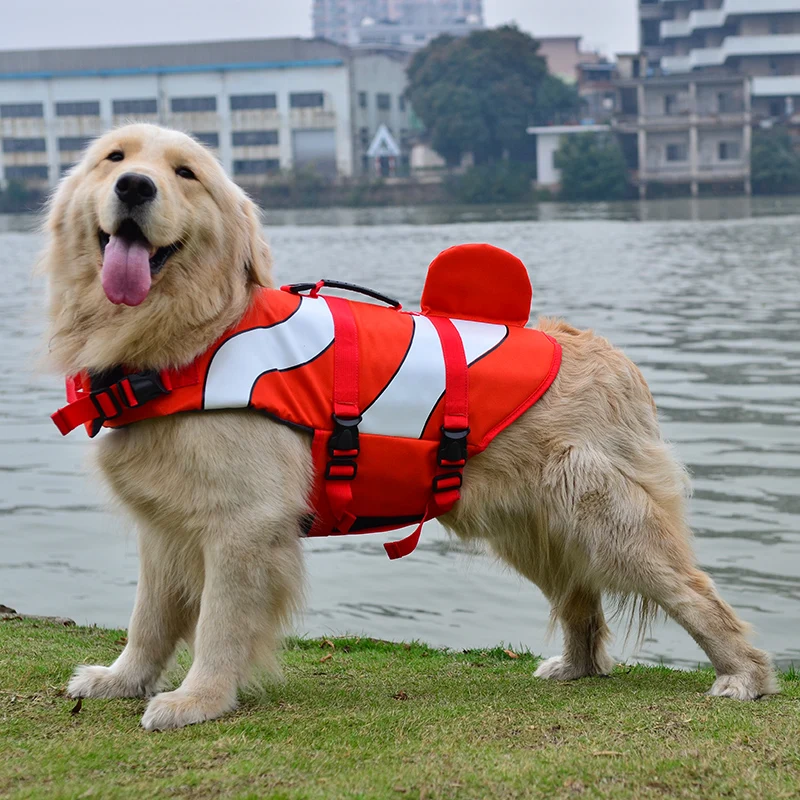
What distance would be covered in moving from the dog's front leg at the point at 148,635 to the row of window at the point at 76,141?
9349cm

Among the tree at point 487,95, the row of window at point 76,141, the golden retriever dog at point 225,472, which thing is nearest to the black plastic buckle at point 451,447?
the golden retriever dog at point 225,472

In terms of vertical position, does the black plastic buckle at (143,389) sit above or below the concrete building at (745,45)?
below

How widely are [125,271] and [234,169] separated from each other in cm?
9670

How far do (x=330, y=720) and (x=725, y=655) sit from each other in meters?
1.62

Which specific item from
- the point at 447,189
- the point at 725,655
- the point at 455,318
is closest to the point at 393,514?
the point at 455,318

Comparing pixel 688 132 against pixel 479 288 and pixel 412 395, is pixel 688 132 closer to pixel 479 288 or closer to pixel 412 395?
pixel 479 288

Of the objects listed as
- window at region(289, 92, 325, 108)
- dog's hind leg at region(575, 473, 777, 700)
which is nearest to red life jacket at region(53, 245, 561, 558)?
dog's hind leg at region(575, 473, 777, 700)

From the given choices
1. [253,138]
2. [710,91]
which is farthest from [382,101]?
[710,91]

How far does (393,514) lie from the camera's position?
15.5 ft

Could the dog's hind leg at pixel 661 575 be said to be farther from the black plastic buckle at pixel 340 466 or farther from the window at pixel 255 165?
the window at pixel 255 165

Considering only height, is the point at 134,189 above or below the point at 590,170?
below

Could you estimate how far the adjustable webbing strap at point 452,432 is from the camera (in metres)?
4.57

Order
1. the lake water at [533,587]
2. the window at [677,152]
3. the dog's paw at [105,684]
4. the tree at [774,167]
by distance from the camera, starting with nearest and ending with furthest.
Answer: the dog's paw at [105,684], the lake water at [533,587], the tree at [774,167], the window at [677,152]

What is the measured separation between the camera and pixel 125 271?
4.15 meters
